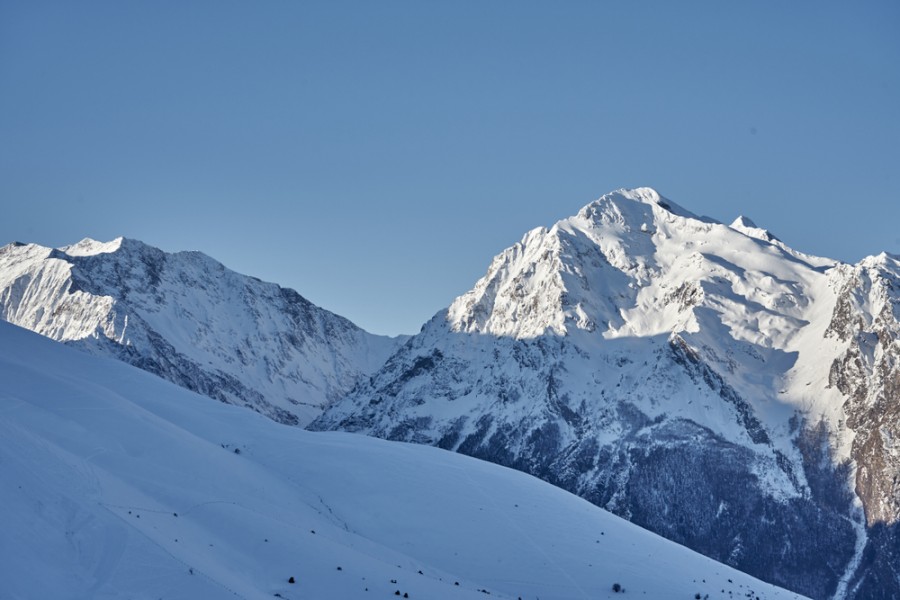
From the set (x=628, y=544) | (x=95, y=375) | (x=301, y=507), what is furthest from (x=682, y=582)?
(x=95, y=375)

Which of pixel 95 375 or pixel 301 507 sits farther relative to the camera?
pixel 95 375

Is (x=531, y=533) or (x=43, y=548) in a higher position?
(x=531, y=533)

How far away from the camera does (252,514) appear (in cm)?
5541

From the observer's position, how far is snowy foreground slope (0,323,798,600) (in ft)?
146

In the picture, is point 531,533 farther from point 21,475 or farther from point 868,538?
point 868,538

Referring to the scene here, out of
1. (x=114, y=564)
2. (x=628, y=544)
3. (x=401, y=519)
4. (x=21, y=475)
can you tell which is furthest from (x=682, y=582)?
(x=21, y=475)

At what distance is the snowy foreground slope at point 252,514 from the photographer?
4447 centimetres

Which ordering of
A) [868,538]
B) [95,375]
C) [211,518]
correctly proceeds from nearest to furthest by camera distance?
[211,518], [95,375], [868,538]

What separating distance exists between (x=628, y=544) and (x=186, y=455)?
2796 cm

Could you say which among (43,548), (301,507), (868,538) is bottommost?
(43,548)

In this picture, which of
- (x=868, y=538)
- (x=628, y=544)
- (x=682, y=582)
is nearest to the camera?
(x=682, y=582)

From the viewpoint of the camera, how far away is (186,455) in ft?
205

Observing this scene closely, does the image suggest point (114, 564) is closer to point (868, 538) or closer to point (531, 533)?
point (531, 533)

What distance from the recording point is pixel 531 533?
63.3 meters
